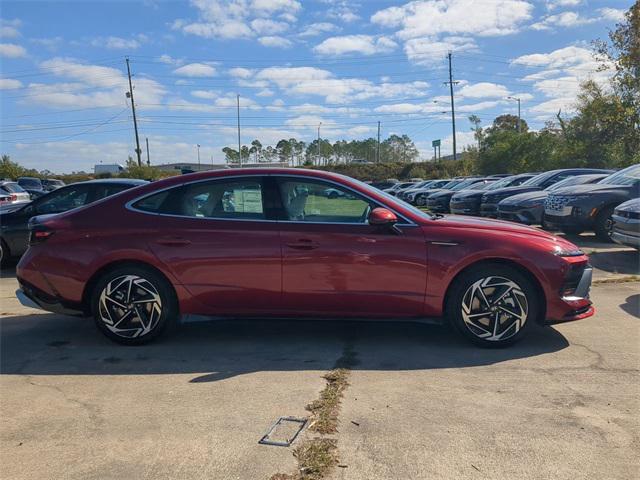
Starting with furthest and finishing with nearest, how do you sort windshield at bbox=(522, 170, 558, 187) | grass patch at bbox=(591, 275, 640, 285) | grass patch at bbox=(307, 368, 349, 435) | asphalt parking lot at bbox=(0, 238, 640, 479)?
1. windshield at bbox=(522, 170, 558, 187)
2. grass patch at bbox=(591, 275, 640, 285)
3. grass patch at bbox=(307, 368, 349, 435)
4. asphalt parking lot at bbox=(0, 238, 640, 479)

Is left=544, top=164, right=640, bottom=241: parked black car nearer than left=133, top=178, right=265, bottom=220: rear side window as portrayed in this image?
No

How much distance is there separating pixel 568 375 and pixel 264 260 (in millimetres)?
2527

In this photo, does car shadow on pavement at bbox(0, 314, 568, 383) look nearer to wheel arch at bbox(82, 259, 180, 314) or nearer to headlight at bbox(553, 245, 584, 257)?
wheel arch at bbox(82, 259, 180, 314)

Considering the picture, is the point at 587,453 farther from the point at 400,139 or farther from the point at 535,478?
the point at 400,139

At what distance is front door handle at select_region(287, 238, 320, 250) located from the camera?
423 centimetres

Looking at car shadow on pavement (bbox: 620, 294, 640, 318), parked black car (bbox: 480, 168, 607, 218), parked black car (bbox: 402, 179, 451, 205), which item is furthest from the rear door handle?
parked black car (bbox: 402, 179, 451, 205)

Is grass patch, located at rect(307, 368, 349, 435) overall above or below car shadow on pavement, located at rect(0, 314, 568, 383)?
below

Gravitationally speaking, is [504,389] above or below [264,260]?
below

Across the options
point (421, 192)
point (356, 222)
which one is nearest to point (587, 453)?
point (356, 222)

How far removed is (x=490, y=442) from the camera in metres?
2.79

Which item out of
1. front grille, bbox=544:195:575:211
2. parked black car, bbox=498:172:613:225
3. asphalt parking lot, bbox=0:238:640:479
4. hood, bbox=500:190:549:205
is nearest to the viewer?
asphalt parking lot, bbox=0:238:640:479

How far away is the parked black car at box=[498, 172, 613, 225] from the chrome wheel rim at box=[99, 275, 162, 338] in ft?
30.1

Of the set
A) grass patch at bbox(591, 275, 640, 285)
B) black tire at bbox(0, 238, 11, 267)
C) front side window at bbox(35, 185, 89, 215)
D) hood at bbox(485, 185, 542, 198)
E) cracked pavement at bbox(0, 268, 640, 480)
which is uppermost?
front side window at bbox(35, 185, 89, 215)

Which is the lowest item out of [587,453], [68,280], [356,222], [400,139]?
[587,453]
